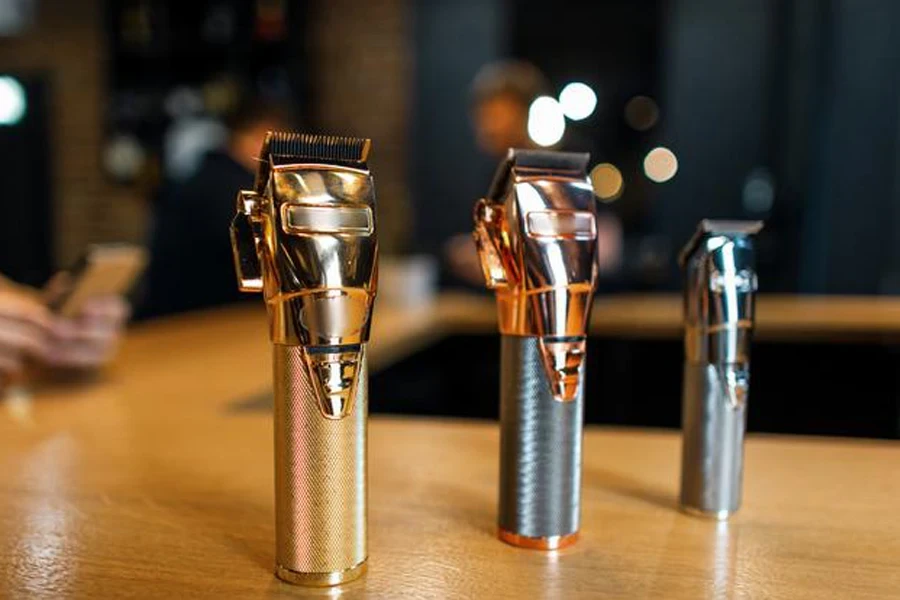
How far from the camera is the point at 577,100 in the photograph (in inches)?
175

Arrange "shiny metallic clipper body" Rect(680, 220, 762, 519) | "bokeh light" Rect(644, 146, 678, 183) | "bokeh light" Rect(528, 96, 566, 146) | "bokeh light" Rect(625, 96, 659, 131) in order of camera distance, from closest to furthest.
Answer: "shiny metallic clipper body" Rect(680, 220, 762, 519) < "bokeh light" Rect(644, 146, 678, 183) < "bokeh light" Rect(528, 96, 566, 146) < "bokeh light" Rect(625, 96, 659, 131)

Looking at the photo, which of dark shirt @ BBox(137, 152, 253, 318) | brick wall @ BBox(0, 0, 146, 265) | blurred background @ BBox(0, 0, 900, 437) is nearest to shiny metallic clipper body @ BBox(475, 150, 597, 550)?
dark shirt @ BBox(137, 152, 253, 318)

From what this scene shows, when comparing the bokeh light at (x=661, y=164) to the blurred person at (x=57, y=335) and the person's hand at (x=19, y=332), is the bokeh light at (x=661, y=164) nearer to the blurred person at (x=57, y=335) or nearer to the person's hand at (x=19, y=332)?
the blurred person at (x=57, y=335)

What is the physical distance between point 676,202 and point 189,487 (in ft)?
10.6

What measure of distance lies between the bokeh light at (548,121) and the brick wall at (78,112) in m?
1.95

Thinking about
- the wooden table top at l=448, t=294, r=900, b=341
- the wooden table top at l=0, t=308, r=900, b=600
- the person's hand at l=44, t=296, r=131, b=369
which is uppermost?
the person's hand at l=44, t=296, r=131, b=369

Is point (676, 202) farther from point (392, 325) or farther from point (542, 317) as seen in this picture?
point (542, 317)

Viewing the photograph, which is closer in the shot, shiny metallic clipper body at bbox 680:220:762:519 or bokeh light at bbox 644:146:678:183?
shiny metallic clipper body at bbox 680:220:762:519

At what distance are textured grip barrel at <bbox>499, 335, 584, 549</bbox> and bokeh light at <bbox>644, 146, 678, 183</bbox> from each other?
329 centimetres

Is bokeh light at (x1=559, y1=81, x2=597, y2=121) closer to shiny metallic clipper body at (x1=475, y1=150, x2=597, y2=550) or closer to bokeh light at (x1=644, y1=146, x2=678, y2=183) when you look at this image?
bokeh light at (x1=644, y1=146, x2=678, y2=183)

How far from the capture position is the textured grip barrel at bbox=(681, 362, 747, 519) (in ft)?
1.94

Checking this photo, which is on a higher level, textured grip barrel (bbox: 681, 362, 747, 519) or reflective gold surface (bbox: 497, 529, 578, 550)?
textured grip barrel (bbox: 681, 362, 747, 519)

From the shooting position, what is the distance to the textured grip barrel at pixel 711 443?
0.59 metres

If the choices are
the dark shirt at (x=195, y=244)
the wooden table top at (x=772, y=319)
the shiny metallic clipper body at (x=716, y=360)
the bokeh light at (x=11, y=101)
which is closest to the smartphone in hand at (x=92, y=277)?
the shiny metallic clipper body at (x=716, y=360)
